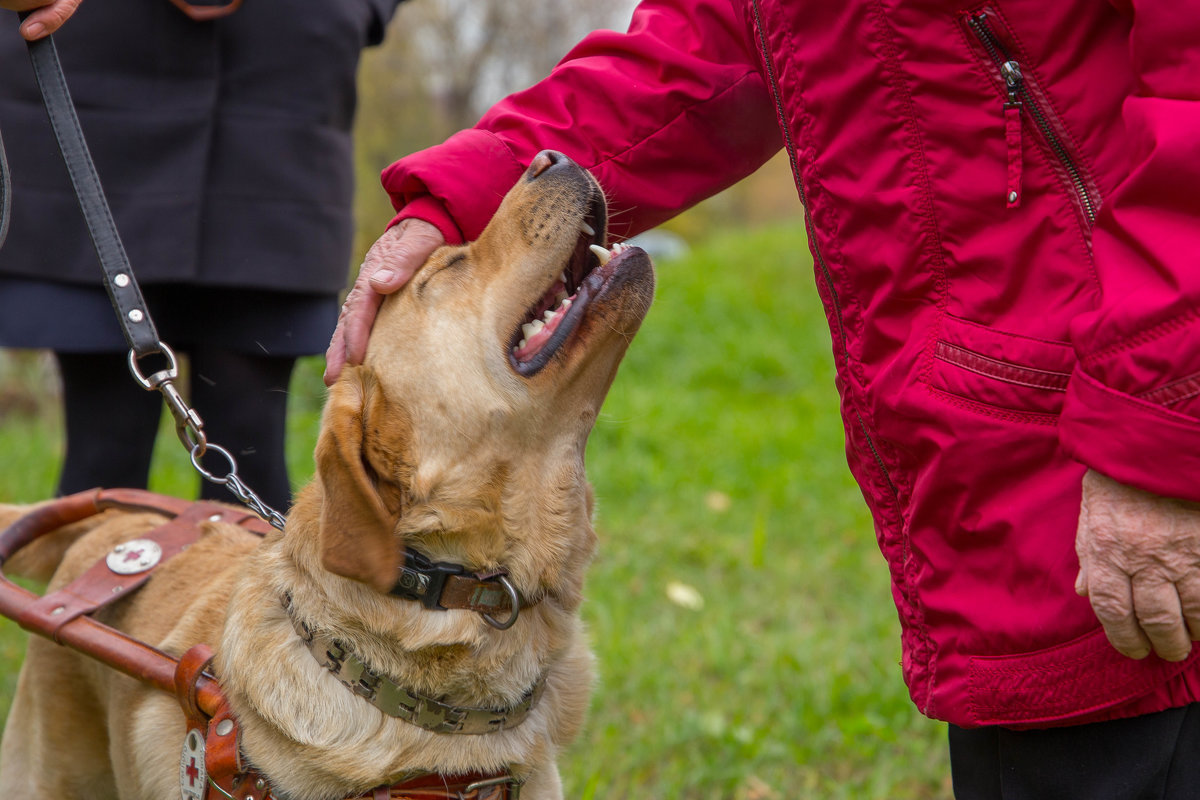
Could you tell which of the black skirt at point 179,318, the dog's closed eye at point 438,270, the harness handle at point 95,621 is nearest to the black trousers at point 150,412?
the black skirt at point 179,318

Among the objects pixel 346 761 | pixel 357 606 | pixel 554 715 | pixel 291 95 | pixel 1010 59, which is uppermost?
pixel 1010 59

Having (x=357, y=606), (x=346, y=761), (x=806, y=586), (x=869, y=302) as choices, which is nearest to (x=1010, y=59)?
(x=869, y=302)

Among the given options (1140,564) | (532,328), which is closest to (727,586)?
(532,328)

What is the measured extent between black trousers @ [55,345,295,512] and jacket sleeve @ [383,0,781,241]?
87 centimetres

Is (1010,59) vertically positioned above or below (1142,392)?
above

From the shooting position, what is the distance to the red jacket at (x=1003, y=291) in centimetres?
134

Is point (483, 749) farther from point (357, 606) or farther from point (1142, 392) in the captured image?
point (1142, 392)

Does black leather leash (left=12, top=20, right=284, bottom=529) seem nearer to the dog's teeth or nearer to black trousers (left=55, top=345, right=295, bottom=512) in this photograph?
black trousers (left=55, top=345, right=295, bottom=512)

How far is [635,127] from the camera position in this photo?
2.21m

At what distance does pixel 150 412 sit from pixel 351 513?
127 centimetres

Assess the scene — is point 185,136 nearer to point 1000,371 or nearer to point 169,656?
point 169,656

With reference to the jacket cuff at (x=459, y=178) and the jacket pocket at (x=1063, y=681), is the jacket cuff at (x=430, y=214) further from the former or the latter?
the jacket pocket at (x=1063, y=681)

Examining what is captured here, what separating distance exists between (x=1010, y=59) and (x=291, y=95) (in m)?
1.95

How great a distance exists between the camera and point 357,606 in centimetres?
205
